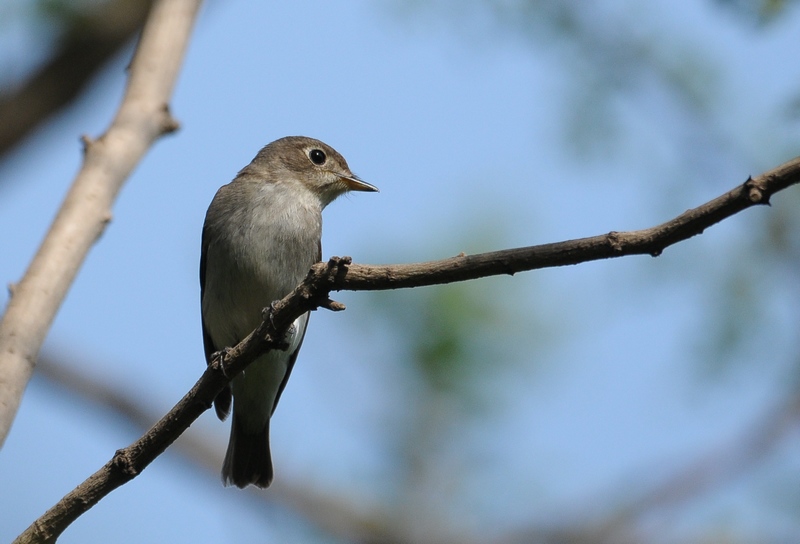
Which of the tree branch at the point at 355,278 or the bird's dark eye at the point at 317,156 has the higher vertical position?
the bird's dark eye at the point at 317,156

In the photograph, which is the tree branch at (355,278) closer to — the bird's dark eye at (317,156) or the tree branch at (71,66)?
the tree branch at (71,66)

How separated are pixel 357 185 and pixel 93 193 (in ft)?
9.09

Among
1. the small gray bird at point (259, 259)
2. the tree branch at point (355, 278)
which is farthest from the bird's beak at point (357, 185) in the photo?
the tree branch at point (355, 278)

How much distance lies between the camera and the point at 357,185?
7312 mm

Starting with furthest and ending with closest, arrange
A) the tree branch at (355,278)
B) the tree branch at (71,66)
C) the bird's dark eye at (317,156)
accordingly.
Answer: the bird's dark eye at (317,156) → the tree branch at (71,66) → the tree branch at (355,278)

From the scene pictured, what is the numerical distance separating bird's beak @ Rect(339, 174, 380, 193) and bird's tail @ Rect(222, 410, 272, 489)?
2040 mm

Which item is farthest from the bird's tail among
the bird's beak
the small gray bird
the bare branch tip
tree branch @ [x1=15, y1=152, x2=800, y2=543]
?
the bare branch tip

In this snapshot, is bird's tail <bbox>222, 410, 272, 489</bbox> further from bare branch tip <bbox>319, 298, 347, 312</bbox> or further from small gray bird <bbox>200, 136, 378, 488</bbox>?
bare branch tip <bbox>319, 298, 347, 312</bbox>

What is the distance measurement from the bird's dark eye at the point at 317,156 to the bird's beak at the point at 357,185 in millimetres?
262

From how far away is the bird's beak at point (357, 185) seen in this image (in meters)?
7.27

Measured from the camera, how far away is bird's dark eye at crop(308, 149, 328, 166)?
24.6ft

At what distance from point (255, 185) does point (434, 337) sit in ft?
10.3

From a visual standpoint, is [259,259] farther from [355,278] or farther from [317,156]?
[355,278]

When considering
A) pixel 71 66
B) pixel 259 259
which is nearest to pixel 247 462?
pixel 259 259
